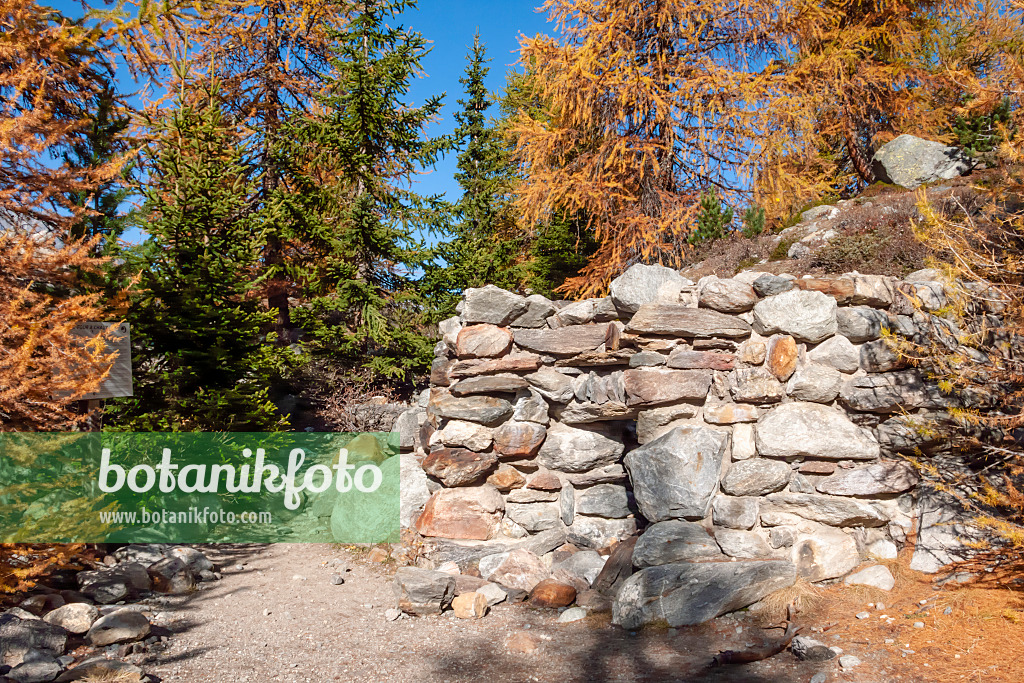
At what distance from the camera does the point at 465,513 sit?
5375 mm

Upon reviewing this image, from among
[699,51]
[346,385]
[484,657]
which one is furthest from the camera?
[699,51]

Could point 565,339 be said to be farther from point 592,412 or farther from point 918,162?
point 918,162

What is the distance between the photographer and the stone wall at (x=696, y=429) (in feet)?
13.7

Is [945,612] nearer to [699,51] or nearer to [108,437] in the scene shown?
[108,437]

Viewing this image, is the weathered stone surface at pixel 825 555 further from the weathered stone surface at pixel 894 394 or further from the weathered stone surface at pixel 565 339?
the weathered stone surface at pixel 565 339

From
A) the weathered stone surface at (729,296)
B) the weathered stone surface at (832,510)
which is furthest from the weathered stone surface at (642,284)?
the weathered stone surface at (832,510)

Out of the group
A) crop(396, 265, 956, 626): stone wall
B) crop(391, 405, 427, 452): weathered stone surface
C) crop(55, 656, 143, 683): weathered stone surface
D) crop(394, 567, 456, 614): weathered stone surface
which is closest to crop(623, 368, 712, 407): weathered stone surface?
crop(396, 265, 956, 626): stone wall

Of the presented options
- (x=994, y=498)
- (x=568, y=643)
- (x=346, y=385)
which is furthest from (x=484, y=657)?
(x=346, y=385)

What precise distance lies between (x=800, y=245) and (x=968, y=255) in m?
2.28

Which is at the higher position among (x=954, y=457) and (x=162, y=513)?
(x=954, y=457)

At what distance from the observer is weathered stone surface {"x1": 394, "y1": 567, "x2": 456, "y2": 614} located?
4523mm

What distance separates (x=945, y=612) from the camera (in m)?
3.38

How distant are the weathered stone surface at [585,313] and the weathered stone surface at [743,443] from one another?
1.33m

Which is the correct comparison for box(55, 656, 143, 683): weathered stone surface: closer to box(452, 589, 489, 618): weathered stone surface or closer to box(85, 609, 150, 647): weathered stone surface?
box(85, 609, 150, 647): weathered stone surface
